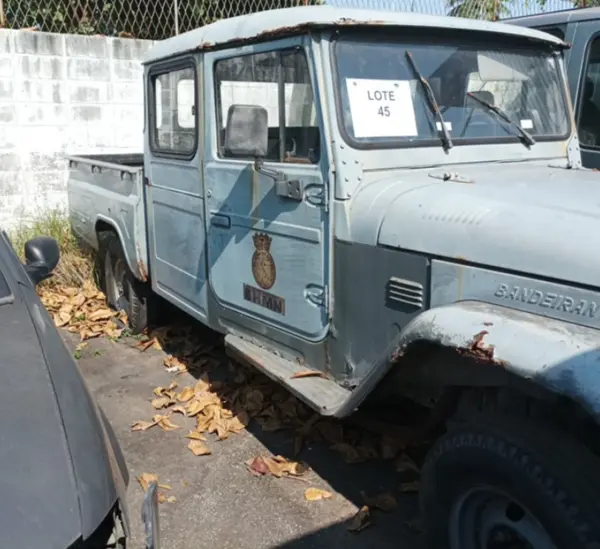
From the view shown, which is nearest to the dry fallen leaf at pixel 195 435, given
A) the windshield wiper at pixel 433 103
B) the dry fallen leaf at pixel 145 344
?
the dry fallen leaf at pixel 145 344

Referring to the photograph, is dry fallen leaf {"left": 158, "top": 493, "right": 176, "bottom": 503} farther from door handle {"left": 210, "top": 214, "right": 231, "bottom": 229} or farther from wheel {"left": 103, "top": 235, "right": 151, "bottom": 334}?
wheel {"left": 103, "top": 235, "right": 151, "bottom": 334}

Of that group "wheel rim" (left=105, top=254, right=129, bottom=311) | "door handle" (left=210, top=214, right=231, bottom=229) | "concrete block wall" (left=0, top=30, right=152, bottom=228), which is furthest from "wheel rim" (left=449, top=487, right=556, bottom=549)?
"concrete block wall" (left=0, top=30, right=152, bottom=228)

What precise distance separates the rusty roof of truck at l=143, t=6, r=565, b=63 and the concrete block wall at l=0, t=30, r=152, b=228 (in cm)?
376

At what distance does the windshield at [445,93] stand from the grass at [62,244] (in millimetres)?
4206

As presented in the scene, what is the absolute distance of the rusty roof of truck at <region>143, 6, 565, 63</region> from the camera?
309cm

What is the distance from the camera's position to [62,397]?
223 cm

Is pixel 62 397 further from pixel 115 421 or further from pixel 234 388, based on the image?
pixel 234 388

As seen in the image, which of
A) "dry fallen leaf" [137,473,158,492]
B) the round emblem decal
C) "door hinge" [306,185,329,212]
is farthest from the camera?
the round emblem decal

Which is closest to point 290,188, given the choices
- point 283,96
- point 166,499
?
point 283,96

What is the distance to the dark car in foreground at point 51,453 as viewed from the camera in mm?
1801

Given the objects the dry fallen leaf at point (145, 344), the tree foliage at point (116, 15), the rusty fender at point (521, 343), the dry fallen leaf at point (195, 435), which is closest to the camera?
the rusty fender at point (521, 343)

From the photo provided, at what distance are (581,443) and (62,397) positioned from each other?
1.66 meters

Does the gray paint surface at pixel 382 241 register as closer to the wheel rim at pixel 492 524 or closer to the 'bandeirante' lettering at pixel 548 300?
the 'bandeirante' lettering at pixel 548 300

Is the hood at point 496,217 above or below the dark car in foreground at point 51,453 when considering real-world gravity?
above
